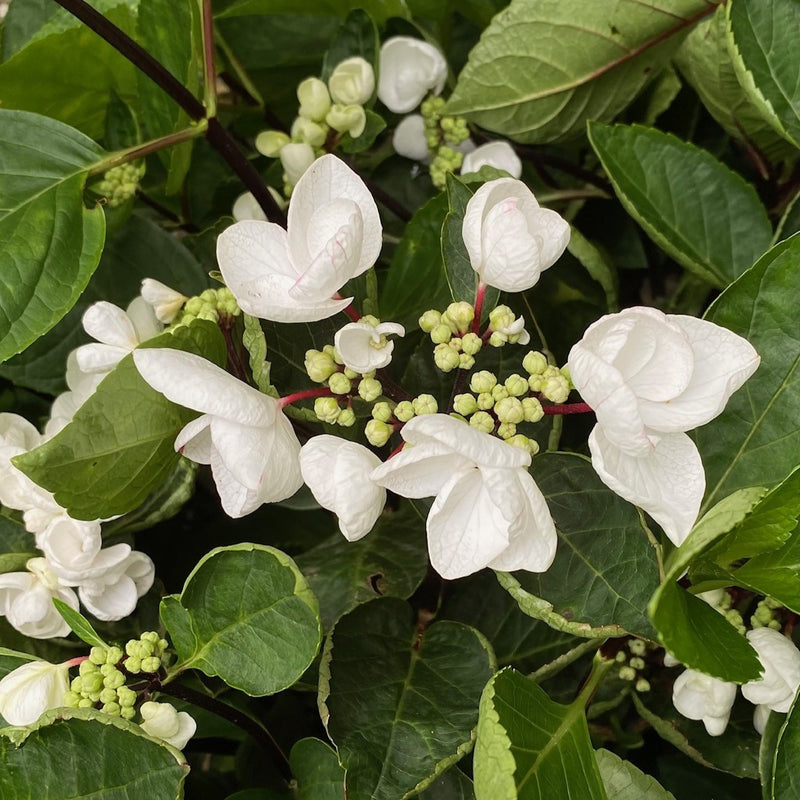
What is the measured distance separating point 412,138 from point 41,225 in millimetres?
341

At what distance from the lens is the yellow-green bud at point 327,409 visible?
1.69 ft

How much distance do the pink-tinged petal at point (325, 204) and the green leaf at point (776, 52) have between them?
295 millimetres

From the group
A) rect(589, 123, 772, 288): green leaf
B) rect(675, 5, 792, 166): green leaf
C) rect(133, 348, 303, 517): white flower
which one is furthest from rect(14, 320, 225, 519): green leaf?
rect(675, 5, 792, 166): green leaf

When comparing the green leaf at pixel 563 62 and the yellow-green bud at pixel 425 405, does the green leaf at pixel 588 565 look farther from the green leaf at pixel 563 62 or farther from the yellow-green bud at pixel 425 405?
the green leaf at pixel 563 62

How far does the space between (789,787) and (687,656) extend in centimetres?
13

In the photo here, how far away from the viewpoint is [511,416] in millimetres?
491

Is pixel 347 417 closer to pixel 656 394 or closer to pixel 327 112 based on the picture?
pixel 656 394

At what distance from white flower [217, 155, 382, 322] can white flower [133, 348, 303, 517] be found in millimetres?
46

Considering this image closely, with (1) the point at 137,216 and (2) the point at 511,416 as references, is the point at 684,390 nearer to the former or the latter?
(2) the point at 511,416

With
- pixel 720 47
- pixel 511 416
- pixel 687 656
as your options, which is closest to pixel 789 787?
pixel 687 656

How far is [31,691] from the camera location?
0.56 m

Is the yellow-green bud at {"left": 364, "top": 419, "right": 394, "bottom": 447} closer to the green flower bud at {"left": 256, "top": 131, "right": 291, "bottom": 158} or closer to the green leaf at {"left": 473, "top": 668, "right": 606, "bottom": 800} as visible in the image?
the green leaf at {"left": 473, "top": 668, "right": 606, "bottom": 800}

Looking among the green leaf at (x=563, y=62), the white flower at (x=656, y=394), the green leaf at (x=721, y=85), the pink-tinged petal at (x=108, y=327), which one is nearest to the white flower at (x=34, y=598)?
the pink-tinged petal at (x=108, y=327)

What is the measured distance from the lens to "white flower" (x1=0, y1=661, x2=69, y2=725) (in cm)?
55
